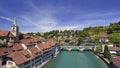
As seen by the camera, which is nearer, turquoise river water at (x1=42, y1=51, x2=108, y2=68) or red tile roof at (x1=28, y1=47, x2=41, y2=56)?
red tile roof at (x1=28, y1=47, x2=41, y2=56)

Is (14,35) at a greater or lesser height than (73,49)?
greater

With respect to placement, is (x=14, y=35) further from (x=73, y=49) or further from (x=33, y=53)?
(x=73, y=49)

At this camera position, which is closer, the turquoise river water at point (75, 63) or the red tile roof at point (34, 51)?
the red tile roof at point (34, 51)

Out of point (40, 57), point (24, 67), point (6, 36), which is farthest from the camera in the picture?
point (6, 36)

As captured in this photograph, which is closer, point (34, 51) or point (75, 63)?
point (34, 51)

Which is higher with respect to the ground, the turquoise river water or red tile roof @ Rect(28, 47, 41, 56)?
red tile roof @ Rect(28, 47, 41, 56)

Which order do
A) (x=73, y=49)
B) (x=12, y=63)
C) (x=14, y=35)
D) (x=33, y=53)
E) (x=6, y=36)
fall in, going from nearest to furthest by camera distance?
(x=12, y=63)
(x=33, y=53)
(x=6, y=36)
(x=14, y=35)
(x=73, y=49)

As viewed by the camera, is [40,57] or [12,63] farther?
[40,57]

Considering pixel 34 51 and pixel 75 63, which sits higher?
pixel 34 51

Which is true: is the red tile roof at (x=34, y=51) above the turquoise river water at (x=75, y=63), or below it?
above

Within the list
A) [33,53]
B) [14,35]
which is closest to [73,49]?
[14,35]

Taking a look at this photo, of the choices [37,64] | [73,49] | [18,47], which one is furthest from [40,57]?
[73,49]
